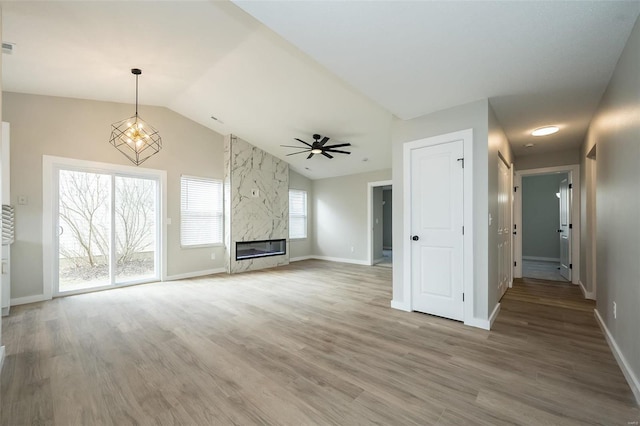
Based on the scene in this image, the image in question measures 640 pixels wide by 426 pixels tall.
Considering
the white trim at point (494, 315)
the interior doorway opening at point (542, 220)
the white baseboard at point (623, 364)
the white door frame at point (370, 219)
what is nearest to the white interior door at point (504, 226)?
the white trim at point (494, 315)

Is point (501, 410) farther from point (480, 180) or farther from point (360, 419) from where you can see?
point (480, 180)

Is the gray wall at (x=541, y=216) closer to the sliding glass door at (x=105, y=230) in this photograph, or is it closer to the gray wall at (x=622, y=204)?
the gray wall at (x=622, y=204)

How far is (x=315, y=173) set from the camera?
8.13 m

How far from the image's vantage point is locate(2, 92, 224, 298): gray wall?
4.07 metres

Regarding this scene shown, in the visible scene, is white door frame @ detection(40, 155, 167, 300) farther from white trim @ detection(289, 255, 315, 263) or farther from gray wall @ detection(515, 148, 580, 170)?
gray wall @ detection(515, 148, 580, 170)

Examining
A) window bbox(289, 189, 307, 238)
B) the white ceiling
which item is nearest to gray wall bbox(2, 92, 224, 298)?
the white ceiling

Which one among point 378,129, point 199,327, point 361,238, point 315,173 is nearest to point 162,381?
point 199,327

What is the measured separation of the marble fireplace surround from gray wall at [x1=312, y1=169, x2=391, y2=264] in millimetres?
1297

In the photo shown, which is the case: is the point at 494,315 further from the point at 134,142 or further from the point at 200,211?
the point at 134,142

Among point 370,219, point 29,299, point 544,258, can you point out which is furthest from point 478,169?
point 544,258

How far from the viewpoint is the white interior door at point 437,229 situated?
3234mm

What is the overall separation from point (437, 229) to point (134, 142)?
5.24 m

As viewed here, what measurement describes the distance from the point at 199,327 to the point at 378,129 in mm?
4331

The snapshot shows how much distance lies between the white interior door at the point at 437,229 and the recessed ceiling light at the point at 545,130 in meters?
1.87
